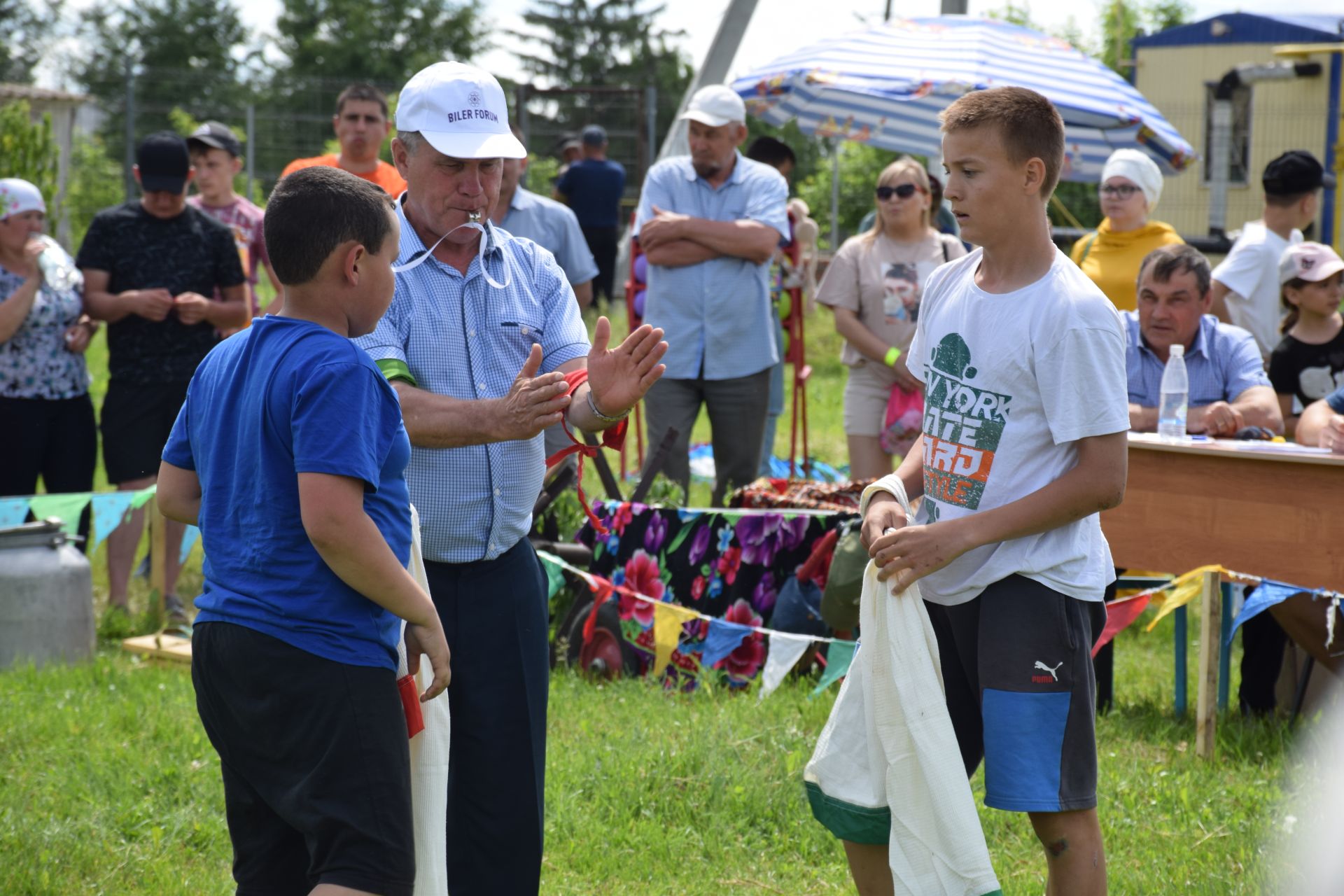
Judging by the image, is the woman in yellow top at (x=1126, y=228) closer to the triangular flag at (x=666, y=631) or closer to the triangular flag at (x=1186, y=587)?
the triangular flag at (x=1186, y=587)

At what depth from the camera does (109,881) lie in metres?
3.85

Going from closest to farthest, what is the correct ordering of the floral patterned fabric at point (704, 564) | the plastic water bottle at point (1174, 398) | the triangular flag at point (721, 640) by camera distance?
1. the plastic water bottle at point (1174, 398)
2. the triangular flag at point (721, 640)
3. the floral patterned fabric at point (704, 564)

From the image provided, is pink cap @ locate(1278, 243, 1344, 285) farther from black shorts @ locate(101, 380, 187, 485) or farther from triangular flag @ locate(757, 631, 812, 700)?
black shorts @ locate(101, 380, 187, 485)

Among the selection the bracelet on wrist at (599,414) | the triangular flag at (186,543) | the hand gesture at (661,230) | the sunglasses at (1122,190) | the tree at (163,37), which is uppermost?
the tree at (163,37)

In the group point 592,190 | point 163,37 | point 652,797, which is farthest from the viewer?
point 163,37

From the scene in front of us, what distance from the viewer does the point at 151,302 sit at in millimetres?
6539

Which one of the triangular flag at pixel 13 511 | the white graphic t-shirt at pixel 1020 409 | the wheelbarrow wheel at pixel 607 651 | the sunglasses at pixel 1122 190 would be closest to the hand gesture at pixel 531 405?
the white graphic t-shirt at pixel 1020 409

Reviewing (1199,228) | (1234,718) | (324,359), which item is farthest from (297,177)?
(1199,228)

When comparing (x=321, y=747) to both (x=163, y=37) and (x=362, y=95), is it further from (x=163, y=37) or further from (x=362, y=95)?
(x=163, y=37)

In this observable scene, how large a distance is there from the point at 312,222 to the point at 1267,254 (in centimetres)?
560

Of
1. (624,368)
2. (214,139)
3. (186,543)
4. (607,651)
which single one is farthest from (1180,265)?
(214,139)

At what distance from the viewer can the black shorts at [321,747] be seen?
2.39 meters

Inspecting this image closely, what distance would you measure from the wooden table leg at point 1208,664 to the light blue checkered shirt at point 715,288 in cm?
273

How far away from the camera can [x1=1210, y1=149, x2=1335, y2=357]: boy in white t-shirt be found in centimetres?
671
